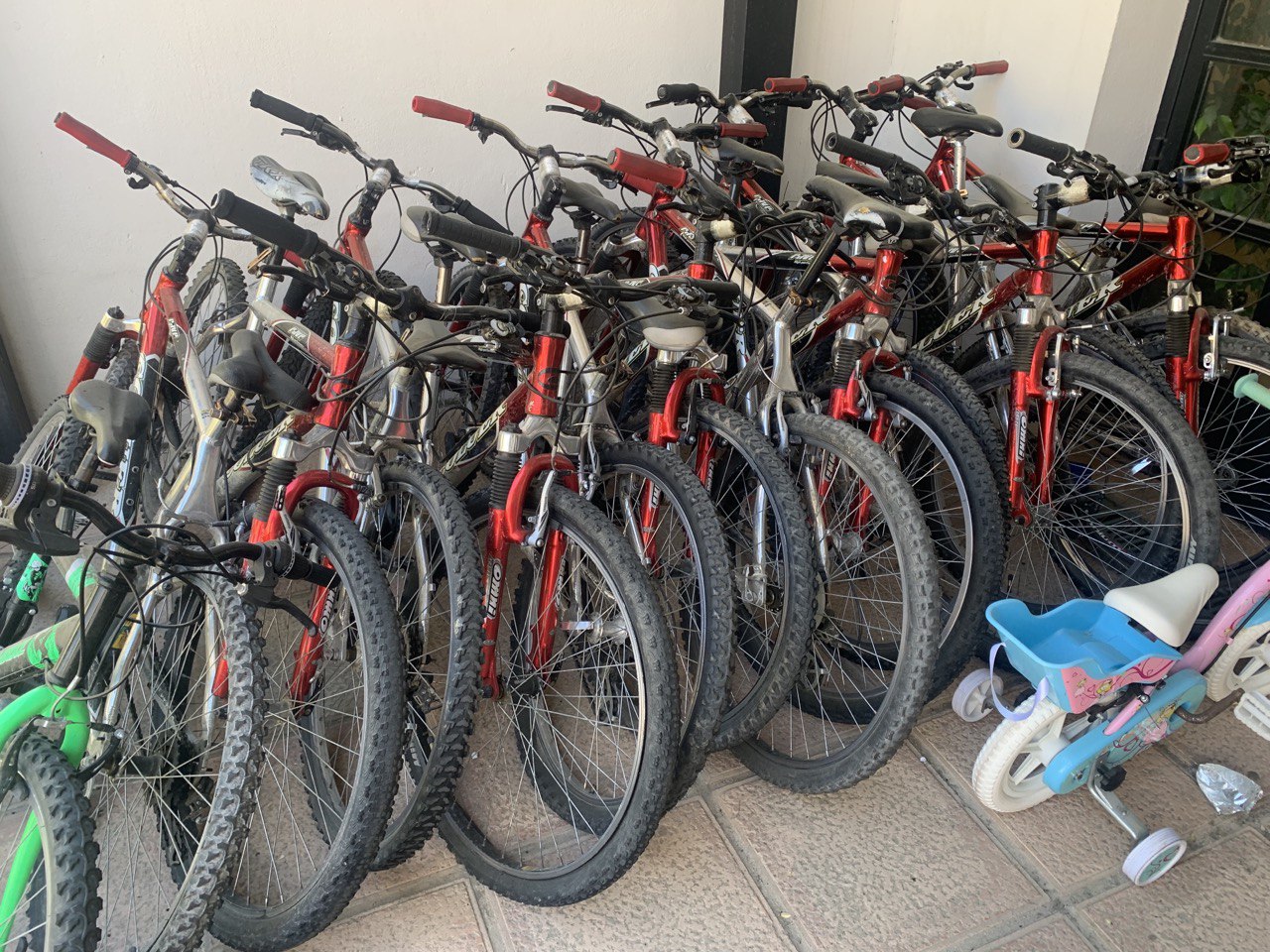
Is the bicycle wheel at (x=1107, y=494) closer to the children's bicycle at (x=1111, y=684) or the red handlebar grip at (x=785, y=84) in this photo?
the children's bicycle at (x=1111, y=684)

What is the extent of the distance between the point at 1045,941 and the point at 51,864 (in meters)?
1.70

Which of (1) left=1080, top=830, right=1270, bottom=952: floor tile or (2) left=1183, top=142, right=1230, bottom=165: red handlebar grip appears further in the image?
(2) left=1183, top=142, right=1230, bottom=165: red handlebar grip

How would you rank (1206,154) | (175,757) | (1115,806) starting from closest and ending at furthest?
(175,757) → (1115,806) → (1206,154)

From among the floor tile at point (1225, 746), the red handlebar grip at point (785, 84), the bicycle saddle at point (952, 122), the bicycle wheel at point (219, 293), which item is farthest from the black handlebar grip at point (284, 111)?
the floor tile at point (1225, 746)

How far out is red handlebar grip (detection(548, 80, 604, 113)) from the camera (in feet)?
8.07

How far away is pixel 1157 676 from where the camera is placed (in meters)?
1.88

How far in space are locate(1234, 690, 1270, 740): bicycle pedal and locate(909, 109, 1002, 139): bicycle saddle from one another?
1.64 metres

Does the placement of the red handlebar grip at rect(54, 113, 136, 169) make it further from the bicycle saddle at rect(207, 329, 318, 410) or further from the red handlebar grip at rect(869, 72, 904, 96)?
the red handlebar grip at rect(869, 72, 904, 96)

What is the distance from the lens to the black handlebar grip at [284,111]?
222 centimetres

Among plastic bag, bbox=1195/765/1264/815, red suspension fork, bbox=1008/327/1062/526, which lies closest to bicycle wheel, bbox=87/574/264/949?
red suspension fork, bbox=1008/327/1062/526

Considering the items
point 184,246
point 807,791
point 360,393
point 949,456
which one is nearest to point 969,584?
point 949,456

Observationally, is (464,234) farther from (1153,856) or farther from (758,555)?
(1153,856)

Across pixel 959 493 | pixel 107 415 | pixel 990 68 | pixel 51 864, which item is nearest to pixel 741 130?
pixel 990 68

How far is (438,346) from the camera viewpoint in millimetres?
1717
